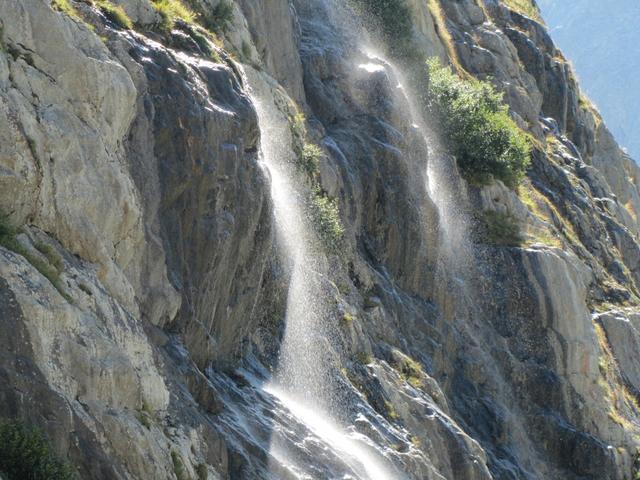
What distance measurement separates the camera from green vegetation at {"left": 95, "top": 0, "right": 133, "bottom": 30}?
A: 18922mm

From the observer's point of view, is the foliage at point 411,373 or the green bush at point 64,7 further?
the foliage at point 411,373

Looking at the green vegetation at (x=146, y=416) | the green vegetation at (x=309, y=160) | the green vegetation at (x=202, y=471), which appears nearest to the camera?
the green vegetation at (x=146, y=416)

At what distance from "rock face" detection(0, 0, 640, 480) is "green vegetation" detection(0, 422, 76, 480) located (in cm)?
39

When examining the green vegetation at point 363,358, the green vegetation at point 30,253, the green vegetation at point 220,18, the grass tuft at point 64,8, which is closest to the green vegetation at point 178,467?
the green vegetation at point 30,253

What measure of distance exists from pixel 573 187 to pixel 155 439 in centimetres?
3575

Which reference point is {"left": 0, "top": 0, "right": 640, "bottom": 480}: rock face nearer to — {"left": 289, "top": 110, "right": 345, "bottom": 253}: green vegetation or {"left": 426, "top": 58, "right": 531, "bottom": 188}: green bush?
{"left": 289, "top": 110, "right": 345, "bottom": 253}: green vegetation

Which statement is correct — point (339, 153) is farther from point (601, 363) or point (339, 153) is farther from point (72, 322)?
point (72, 322)

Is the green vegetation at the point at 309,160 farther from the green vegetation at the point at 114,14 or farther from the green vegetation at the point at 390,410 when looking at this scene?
the green vegetation at the point at 114,14

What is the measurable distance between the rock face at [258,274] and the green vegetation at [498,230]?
471 mm

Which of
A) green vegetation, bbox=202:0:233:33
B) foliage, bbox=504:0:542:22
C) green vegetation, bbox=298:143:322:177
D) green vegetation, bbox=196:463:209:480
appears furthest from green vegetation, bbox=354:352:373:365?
foliage, bbox=504:0:542:22

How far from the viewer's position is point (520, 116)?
48875 millimetres

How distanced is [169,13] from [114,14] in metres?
2.79

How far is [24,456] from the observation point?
10930mm

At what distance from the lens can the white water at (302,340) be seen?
20.2 meters
